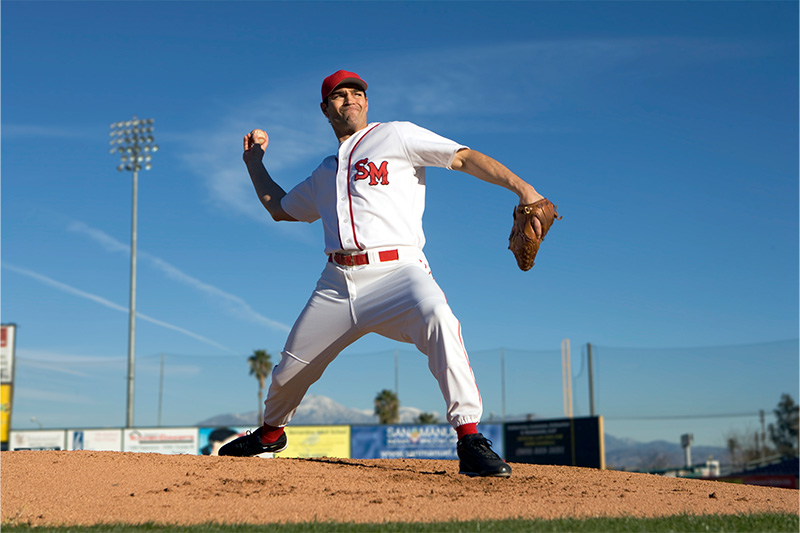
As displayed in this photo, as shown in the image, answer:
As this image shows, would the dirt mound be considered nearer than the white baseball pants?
Yes

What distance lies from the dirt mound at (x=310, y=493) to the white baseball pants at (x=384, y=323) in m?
0.44

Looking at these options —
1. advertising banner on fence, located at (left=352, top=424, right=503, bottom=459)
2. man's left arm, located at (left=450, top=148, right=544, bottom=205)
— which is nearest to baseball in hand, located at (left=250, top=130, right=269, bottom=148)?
man's left arm, located at (left=450, top=148, right=544, bottom=205)

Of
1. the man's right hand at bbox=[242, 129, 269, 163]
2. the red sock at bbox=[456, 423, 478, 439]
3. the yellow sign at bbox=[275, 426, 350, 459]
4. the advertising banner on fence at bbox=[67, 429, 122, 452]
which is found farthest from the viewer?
the advertising banner on fence at bbox=[67, 429, 122, 452]

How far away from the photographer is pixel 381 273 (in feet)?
12.9

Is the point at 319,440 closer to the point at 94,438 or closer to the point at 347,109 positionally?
the point at 94,438

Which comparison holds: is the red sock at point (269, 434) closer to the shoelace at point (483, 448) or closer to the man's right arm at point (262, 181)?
the man's right arm at point (262, 181)

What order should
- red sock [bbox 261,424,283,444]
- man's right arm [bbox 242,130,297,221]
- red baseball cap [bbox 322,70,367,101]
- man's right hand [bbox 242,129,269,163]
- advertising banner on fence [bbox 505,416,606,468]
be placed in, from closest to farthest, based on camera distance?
red baseball cap [bbox 322,70,367,101], red sock [bbox 261,424,283,444], man's right arm [bbox 242,130,297,221], man's right hand [bbox 242,129,269,163], advertising banner on fence [bbox 505,416,606,468]

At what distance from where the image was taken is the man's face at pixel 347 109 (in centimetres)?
443

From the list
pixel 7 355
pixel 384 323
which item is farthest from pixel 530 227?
pixel 7 355

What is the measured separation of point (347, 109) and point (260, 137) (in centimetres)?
91

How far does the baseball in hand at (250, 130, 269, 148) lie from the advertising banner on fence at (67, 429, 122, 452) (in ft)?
65.6

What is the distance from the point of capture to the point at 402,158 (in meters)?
4.11

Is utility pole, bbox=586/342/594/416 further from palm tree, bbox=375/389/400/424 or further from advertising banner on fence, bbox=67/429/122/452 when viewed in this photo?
advertising banner on fence, bbox=67/429/122/452

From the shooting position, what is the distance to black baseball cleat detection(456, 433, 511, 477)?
3680 millimetres
